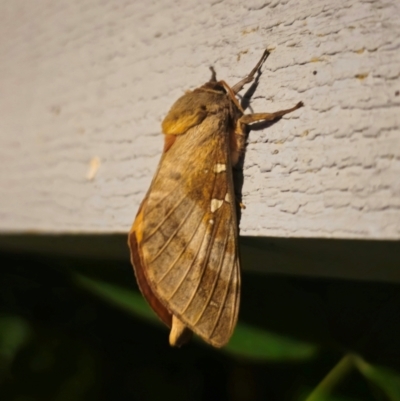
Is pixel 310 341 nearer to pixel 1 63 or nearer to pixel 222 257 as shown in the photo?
pixel 222 257

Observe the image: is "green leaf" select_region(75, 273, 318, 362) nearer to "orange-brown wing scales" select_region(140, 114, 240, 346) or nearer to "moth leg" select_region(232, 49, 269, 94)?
"orange-brown wing scales" select_region(140, 114, 240, 346)

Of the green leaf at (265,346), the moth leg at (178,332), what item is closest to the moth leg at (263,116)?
Answer: the moth leg at (178,332)

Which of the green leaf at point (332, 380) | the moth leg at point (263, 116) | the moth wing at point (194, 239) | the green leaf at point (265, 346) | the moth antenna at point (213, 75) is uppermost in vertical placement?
the moth antenna at point (213, 75)

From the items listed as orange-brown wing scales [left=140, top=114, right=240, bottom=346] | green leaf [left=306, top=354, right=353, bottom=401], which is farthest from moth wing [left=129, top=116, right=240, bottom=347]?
green leaf [left=306, top=354, right=353, bottom=401]

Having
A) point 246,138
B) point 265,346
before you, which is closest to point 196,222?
point 246,138

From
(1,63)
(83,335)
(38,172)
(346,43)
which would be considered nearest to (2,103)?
(1,63)

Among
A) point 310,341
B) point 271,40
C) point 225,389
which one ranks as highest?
point 271,40

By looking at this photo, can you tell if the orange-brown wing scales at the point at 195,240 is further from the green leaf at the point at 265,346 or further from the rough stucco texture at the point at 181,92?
the green leaf at the point at 265,346

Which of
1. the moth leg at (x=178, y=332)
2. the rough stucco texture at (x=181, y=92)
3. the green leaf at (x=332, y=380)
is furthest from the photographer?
the green leaf at (x=332, y=380)
